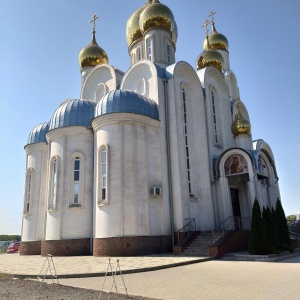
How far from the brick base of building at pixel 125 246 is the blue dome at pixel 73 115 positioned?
566 cm

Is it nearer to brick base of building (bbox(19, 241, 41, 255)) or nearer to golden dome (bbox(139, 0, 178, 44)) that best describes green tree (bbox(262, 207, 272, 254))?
brick base of building (bbox(19, 241, 41, 255))

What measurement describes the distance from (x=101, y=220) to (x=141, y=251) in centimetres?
208

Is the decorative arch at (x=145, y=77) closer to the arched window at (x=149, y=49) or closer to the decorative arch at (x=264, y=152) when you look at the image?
the arched window at (x=149, y=49)

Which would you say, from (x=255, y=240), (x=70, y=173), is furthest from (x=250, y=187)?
(x=70, y=173)

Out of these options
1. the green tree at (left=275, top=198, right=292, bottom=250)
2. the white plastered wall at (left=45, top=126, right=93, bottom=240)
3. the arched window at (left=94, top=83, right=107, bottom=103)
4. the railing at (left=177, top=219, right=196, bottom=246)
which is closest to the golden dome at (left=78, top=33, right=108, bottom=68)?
the arched window at (left=94, top=83, right=107, bottom=103)

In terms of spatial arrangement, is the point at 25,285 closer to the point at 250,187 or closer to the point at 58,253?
the point at 58,253

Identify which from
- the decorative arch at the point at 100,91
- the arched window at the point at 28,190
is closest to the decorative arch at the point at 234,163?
the decorative arch at the point at 100,91

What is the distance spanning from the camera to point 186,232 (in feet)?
43.9

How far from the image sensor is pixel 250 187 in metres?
14.9

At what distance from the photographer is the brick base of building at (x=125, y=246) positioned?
12133 millimetres

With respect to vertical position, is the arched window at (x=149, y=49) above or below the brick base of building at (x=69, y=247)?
above

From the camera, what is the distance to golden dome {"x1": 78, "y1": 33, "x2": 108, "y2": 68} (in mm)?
21406

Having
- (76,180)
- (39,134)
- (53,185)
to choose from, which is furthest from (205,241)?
(39,134)

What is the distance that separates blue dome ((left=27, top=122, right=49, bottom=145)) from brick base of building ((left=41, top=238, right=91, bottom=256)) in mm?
6233
